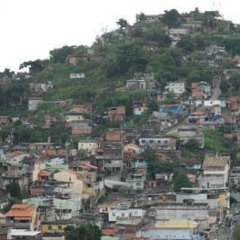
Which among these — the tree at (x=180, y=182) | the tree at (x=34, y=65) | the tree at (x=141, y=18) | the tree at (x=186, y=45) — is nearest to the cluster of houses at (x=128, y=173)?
the tree at (x=180, y=182)

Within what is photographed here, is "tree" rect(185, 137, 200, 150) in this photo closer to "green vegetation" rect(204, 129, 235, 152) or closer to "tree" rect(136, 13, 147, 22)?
"green vegetation" rect(204, 129, 235, 152)

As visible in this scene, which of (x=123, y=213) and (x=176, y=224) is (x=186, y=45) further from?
(x=176, y=224)

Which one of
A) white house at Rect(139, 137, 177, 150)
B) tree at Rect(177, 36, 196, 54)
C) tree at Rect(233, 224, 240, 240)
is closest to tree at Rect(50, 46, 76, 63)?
tree at Rect(177, 36, 196, 54)

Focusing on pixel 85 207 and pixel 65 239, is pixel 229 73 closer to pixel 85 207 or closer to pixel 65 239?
pixel 85 207

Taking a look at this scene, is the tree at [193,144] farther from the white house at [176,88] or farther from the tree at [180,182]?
the white house at [176,88]

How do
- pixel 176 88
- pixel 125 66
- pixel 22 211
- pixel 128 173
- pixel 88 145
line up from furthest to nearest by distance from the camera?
pixel 125 66 → pixel 176 88 → pixel 88 145 → pixel 128 173 → pixel 22 211

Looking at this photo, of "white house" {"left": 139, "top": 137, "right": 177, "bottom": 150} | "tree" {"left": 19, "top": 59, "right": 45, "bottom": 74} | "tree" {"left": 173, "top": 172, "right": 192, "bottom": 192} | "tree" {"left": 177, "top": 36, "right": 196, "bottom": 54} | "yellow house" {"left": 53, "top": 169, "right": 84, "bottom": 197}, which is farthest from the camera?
"tree" {"left": 19, "top": 59, "right": 45, "bottom": 74}

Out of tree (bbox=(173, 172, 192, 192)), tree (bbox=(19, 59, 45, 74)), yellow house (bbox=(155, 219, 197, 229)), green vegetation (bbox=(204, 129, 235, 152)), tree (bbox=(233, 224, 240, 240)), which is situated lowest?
tree (bbox=(233, 224, 240, 240))

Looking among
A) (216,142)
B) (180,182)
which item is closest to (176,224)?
(180,182)
